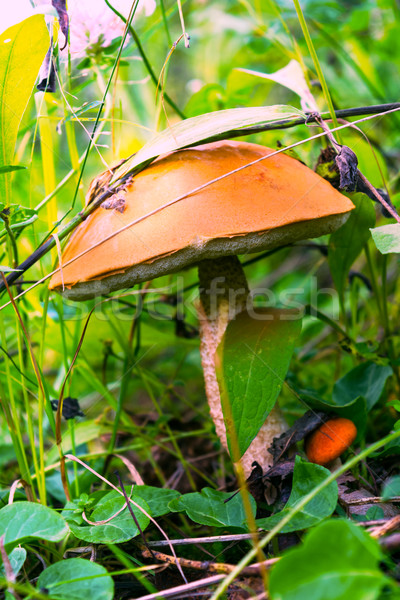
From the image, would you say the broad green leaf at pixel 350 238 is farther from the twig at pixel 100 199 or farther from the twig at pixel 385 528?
the twig at pixel 385 528

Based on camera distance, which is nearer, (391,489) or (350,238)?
(391,489)

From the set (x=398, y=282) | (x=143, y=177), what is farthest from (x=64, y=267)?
(x=398, y=282)

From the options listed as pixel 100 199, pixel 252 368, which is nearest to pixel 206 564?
pixel 252 368

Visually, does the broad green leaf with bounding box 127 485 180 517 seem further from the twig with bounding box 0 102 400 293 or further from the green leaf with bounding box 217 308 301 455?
the twig with bounding box 0 102 400 293

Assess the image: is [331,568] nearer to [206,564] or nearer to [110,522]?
[206,564]

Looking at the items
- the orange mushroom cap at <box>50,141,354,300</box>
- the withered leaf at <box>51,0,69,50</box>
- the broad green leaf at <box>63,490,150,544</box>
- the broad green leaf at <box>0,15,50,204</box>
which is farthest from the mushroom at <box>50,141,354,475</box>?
the broad green leaf at <box>63,490,150,544</box>

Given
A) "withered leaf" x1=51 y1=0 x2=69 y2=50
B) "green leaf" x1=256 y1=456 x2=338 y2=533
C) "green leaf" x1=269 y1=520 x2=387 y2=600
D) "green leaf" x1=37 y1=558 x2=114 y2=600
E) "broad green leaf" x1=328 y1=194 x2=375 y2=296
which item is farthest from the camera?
"broad green leaf" x1=328 y1=194 x2=375 y2=296

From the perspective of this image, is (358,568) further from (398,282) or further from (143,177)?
(398,282)
